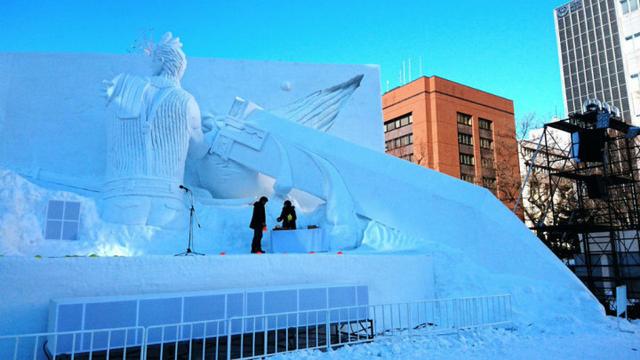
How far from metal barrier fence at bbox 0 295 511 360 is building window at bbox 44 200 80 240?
3288mm

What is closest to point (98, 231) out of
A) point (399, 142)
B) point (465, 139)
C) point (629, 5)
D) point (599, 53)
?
point (399, 142)

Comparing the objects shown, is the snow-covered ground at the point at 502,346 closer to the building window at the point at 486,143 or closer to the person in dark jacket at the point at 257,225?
the person in dark jacket at the point at 257,225

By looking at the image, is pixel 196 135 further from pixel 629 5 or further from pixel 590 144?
pixel 629 5

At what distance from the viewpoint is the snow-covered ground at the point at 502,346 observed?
472 cm

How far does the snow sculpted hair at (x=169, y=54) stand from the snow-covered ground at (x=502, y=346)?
6750mm

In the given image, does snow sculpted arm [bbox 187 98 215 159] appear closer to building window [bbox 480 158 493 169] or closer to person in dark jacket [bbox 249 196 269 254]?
person in dark jacket [bbox 249 196 269 254]

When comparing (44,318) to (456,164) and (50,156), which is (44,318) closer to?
(50,156)

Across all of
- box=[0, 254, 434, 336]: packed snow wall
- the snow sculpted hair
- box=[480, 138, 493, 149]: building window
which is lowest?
box=[0, 254, 434, 336]: packed snow wall

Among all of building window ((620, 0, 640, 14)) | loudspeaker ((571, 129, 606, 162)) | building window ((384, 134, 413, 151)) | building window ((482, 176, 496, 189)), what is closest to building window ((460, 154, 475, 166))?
building window ((384, 134, 413, 151))

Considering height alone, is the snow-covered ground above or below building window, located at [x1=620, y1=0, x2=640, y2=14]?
below

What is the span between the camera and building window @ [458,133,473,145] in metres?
37.2

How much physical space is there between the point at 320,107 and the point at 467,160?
26.7m

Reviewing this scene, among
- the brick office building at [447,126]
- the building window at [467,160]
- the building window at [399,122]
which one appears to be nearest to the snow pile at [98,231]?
the brick office building at [447,126]

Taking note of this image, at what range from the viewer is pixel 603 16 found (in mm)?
41594
